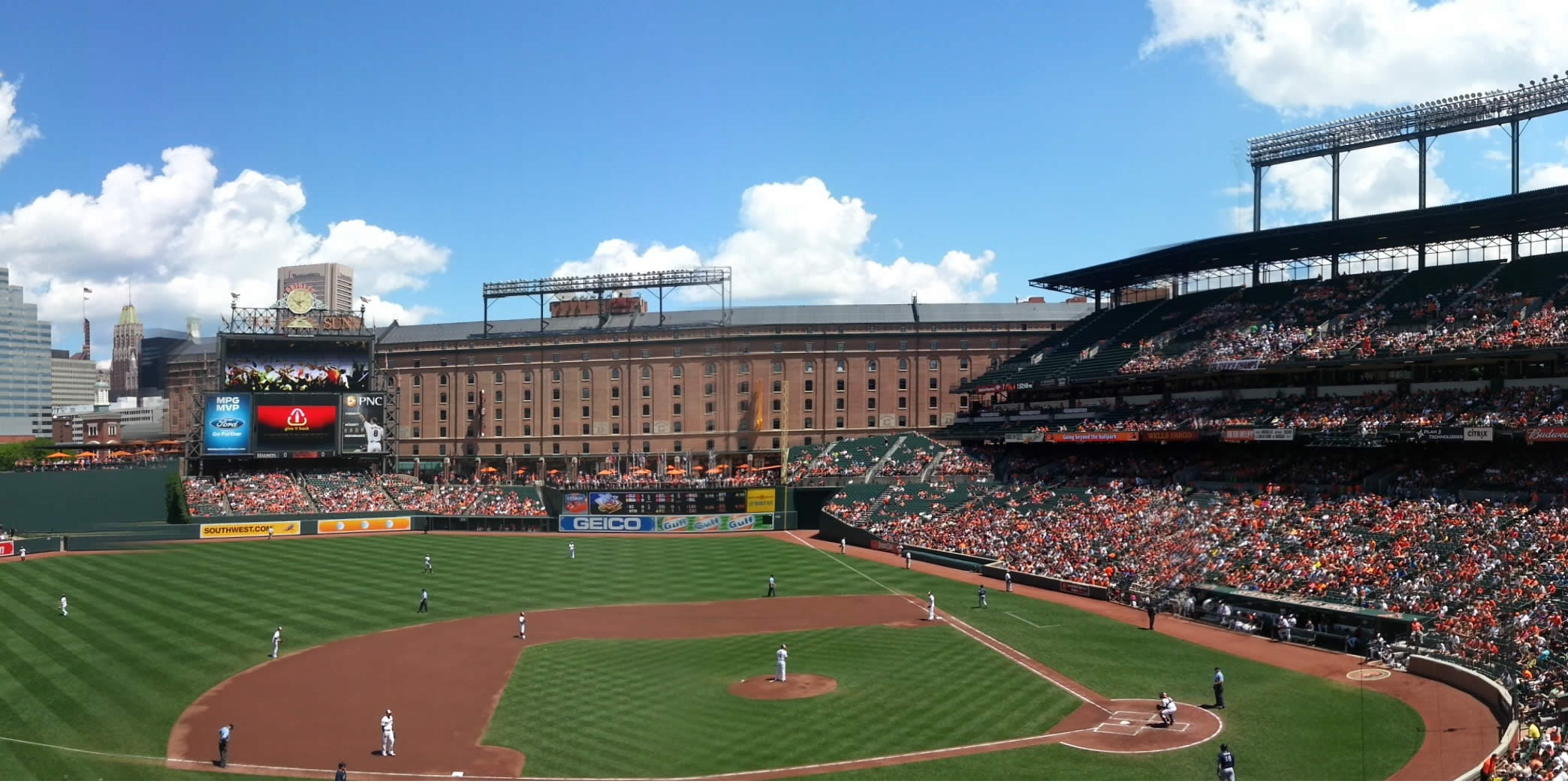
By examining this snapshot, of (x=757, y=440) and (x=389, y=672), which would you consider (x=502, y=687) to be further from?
(x=757, y=440)

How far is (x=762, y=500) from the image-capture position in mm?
79438

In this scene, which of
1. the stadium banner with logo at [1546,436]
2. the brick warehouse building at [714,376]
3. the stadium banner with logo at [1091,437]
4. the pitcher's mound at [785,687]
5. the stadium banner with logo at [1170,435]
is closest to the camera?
Answer: the pitcher's mound at [785,687]

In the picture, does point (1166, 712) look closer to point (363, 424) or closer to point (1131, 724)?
point (1131, 724)

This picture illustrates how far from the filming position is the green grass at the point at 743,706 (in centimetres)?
2634

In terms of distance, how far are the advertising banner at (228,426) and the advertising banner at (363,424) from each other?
724 cm

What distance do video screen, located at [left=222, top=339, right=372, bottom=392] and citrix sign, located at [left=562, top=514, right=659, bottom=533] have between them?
74.8ft

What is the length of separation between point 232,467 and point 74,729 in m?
60.7

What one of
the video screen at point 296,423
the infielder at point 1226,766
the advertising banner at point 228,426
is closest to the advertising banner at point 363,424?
the video screen at point 296,423

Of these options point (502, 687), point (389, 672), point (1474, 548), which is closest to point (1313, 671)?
point (1474, 548)

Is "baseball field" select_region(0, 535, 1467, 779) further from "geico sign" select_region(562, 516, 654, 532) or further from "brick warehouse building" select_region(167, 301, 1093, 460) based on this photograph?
"brick warehouse building" select_region(167, 301, 1093, 460)

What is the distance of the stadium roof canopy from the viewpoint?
51.6 meters

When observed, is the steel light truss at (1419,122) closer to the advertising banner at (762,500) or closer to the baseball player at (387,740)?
the advertising banner at (762,500)

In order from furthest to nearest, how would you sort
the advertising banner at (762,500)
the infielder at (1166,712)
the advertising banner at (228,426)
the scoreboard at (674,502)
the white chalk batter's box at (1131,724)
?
1. the advertising banner at (228,426)
2. the advertising banner at (762,500)
3. the scoreboard at (674,502)
4. the infielder at (1166,712)
5. the white chalk batter's box at (1131,724)

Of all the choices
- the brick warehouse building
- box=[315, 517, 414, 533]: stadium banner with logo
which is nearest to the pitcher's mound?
box=[315, 517, 414, 533]: stadium banner with logo
